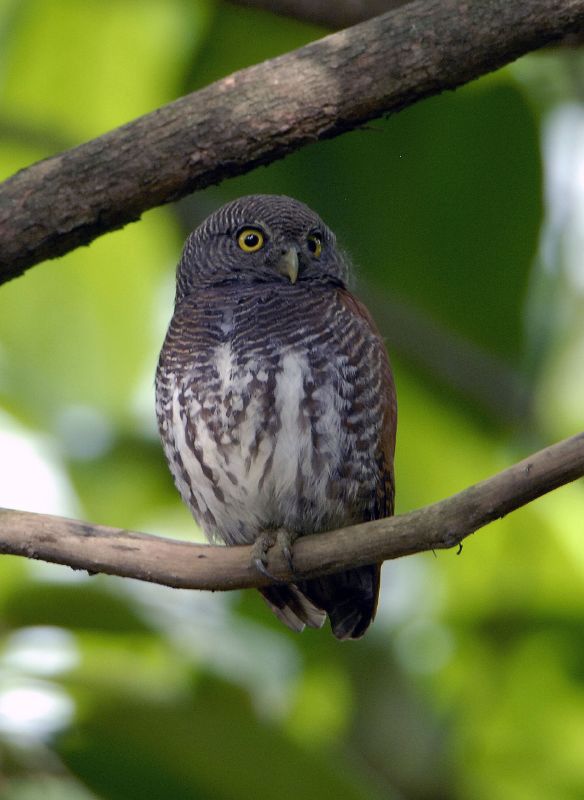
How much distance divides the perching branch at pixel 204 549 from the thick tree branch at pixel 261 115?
89 centimetres

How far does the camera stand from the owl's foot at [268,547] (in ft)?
12.1

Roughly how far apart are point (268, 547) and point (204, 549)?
0.35m

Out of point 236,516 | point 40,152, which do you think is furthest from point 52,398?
point 236,516

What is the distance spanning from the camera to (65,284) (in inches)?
244

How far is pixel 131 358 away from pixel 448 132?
6.12ft

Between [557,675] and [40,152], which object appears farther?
[40,152]

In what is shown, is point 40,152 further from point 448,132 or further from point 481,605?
point 481,605

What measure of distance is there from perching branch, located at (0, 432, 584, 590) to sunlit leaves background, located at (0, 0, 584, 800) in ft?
4.08

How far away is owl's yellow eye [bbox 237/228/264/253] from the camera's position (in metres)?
4.59

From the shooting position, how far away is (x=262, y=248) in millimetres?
4574

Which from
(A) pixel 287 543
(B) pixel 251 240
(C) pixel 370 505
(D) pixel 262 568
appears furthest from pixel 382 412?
(B) pixel 251 240

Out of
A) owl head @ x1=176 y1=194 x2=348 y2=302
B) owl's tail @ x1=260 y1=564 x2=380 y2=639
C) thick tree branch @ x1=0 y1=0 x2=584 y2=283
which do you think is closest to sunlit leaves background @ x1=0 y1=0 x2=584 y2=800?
owl's tail @ x1=260 y1=564 x2=380 y2=639

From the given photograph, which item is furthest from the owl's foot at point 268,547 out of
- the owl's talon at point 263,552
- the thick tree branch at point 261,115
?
the thick tree branch at point 261,115

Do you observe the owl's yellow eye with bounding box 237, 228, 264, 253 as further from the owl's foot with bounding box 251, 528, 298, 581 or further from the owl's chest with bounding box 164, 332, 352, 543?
the owl's foot with bounding box 251, 528, 298, 581
